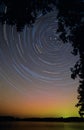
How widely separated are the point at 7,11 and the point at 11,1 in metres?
0.45

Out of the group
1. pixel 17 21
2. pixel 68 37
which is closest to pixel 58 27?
pixel 68 37

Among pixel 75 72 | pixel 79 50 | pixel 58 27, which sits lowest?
pixel 75 72

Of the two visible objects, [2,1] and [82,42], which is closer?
[2,1]

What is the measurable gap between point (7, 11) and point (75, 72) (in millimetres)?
3749

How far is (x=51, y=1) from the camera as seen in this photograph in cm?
1202

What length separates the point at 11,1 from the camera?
1153 centimetres

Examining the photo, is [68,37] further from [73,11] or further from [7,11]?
[7,11]

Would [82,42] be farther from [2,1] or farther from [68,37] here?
[2,1]

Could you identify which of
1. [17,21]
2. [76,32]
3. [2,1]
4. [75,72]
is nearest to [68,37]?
[76,32]

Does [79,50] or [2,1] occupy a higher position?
[2,1]

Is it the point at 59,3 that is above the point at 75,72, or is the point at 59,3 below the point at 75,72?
above

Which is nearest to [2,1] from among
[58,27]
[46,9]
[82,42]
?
[46,9]

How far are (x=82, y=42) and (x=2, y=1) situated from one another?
3.50 meters

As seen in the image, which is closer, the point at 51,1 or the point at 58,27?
the point at 51,1
